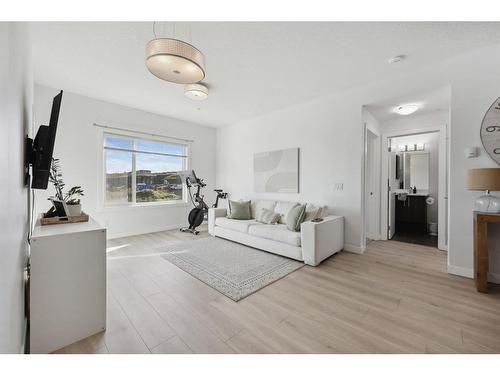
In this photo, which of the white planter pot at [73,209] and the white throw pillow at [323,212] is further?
the white throw pillow at [323,212]

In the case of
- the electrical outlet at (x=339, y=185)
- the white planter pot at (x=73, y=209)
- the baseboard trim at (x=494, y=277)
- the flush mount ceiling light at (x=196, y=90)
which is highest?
the flush mount ceiling light at (x=196, y=90)

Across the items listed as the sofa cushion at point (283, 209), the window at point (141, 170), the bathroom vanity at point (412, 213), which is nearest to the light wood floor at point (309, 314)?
the sofa cushion at point (283, 209)

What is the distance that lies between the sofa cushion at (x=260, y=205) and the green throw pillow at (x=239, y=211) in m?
0.11

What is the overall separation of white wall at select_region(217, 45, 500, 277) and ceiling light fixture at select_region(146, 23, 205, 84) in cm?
248

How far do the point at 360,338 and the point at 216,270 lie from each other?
1.72 metres

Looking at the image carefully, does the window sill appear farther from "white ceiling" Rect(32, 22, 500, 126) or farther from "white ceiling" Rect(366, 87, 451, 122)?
"white ceiling" Rect(366, 87, 451, 122)

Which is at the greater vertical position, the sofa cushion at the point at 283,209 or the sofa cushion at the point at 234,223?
the sofa cushion at the point at 283,209

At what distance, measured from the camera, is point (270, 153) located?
15.2ft

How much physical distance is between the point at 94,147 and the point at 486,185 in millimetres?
5711

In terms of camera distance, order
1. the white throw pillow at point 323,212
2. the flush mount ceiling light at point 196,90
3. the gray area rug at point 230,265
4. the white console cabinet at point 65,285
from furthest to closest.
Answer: the white throw pillow at point 323,212, the flush mount ceiling light at point 196,90, the gray area rug at point 230,265, the white console cabinet at point 65,285

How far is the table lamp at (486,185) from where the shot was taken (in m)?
2.10

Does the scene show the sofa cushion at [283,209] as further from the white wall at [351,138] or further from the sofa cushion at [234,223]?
the sofa cushion at [234,223]

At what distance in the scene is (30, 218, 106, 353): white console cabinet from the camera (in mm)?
1389

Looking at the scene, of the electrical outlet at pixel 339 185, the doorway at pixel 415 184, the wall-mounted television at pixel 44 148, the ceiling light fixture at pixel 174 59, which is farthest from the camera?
the doorway at pixel 415 184
